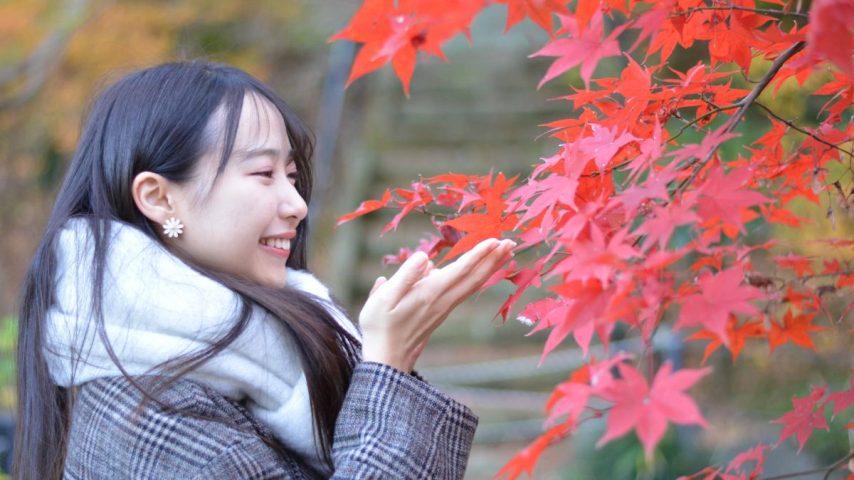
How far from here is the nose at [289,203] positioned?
1.37m

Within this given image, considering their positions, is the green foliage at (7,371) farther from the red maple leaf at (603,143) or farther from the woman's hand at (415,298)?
the red maple leaf at (603,143)

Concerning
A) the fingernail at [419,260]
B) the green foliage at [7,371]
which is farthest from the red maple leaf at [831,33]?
the green foliage at [7,371]

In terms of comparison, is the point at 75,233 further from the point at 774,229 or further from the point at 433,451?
the point at 774,229

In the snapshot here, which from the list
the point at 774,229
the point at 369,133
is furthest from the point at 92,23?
the point at 774,229

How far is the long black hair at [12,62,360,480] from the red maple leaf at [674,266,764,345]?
2.02ft

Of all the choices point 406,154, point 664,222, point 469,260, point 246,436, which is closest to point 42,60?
point 406,154

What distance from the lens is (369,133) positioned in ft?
18.7

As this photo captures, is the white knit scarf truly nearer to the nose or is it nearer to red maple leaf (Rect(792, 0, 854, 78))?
the nose

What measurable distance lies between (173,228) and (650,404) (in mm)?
799

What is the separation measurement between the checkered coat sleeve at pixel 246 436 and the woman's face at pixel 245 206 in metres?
0.20

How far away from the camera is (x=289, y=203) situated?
4.50 feet

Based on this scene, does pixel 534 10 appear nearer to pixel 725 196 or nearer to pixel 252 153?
pixel 725 196

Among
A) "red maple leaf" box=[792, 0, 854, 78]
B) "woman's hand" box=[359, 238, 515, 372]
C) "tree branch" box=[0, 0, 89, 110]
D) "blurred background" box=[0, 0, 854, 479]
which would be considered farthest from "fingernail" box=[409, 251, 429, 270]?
"tree branch" box=[0, 0, 89, 110]

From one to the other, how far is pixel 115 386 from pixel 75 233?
246 millimetres
